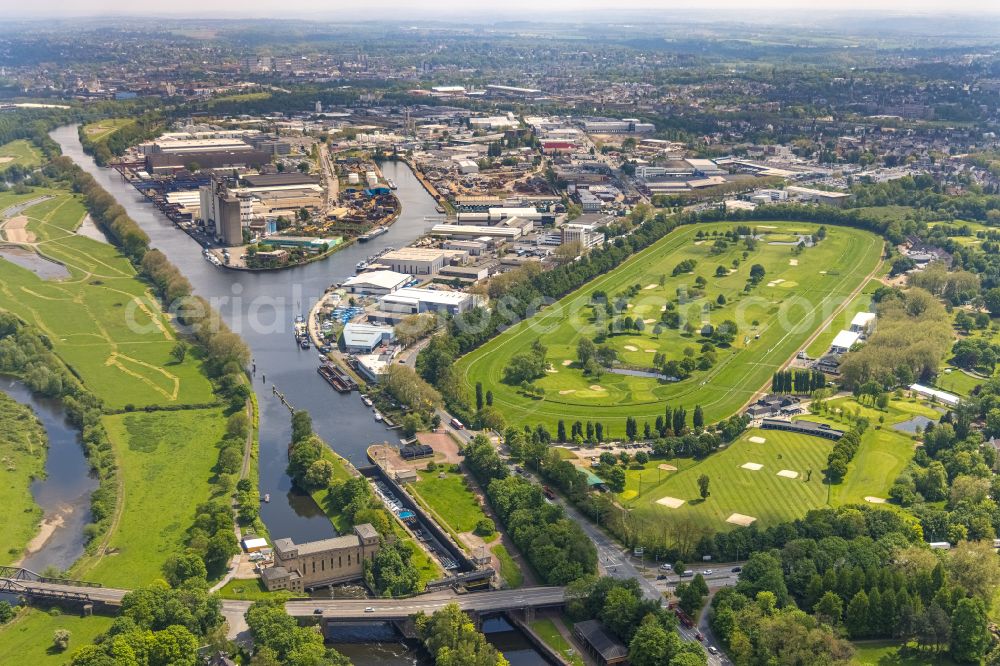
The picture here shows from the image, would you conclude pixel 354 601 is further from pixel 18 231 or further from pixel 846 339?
pixel 18 231

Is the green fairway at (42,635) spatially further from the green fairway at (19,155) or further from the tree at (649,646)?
the green fairway at (19,155)

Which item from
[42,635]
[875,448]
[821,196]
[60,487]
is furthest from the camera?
[821,196]

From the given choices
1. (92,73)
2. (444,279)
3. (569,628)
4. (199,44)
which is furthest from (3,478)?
(199,44)

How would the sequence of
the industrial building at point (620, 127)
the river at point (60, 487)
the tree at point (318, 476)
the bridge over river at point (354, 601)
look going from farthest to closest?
1. the industrial building at point (620, 127)
2. the tree at point (318, 476)
3. the river at point (60, 487)
4. the bridge over river at point (354, 601)

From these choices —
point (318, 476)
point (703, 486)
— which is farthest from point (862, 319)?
point (318, 476)

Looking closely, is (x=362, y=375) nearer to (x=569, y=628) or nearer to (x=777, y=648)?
(x=569, y=628)

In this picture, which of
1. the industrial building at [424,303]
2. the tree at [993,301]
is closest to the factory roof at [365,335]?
the industrial building at [424,303]

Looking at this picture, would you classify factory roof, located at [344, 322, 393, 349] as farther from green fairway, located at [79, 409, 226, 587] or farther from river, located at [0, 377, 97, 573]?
river, located at [0, 377, 97, 573]
